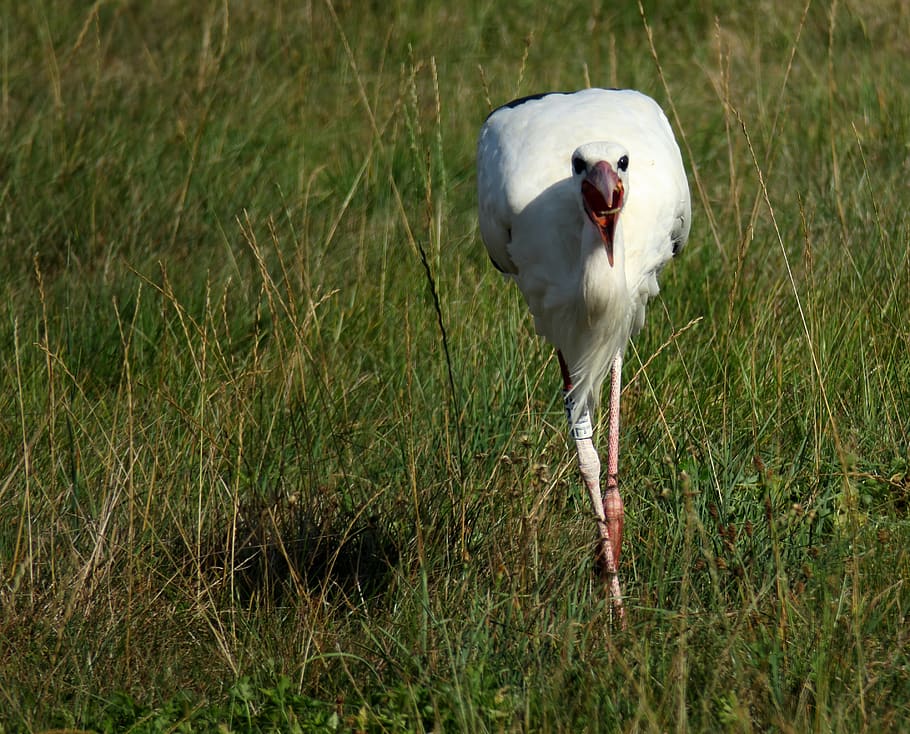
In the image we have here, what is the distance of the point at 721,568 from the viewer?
3273 mm

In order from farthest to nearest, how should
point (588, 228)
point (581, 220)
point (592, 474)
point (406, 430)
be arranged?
point (406, 430)
point (592, 474)
point (581, 220)
point (588, 228)

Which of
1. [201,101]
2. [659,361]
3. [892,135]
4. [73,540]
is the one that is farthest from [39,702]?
[892,135]

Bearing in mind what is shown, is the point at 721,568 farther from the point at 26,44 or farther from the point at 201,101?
the point at 26,44

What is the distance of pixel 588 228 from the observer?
132 inches

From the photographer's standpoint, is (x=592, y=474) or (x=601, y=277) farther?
(x=592, y=474)

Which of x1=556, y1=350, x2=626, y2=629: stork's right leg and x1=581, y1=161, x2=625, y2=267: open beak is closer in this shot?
x1=581, y1=161, x2=625, y2=267: open beak

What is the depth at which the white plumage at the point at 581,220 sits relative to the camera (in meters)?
3.41

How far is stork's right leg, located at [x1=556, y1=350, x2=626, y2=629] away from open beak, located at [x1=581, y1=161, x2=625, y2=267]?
2.31ft

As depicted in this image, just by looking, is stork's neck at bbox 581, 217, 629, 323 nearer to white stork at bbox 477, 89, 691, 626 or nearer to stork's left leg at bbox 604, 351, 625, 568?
white stork at bbox 477, 89, 691, 626

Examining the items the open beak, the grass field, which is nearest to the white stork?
the open beak

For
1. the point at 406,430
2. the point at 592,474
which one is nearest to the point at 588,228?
A: the point at 592,474

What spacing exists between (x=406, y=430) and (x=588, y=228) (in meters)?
1.04

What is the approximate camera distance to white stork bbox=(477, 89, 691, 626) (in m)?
3.37

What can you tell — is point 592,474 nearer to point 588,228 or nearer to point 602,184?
point 588,228
